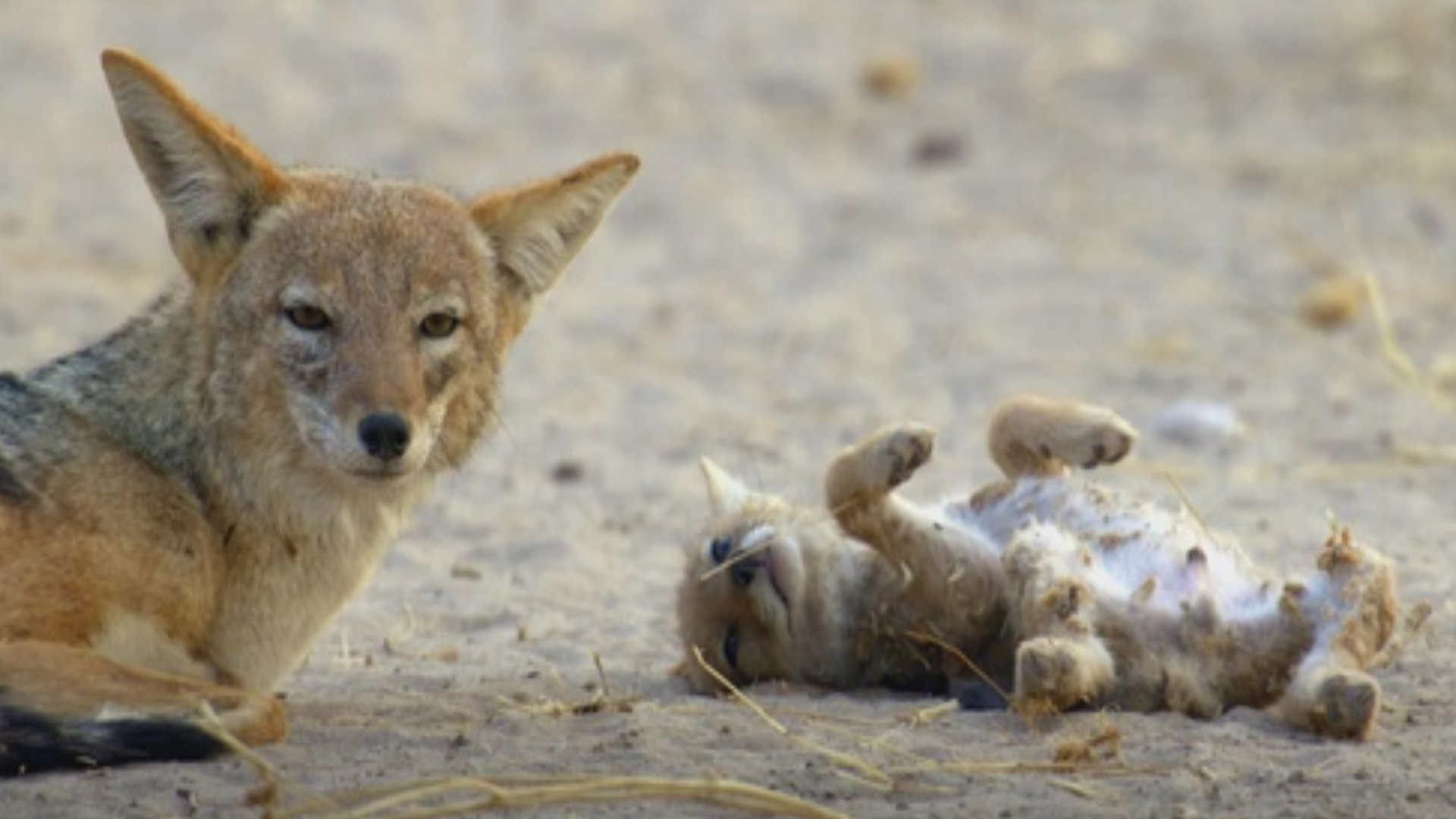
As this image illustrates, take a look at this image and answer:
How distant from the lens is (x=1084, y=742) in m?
5.53

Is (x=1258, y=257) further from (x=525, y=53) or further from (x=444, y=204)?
(x=444, y=204)

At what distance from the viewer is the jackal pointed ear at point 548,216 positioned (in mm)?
6270

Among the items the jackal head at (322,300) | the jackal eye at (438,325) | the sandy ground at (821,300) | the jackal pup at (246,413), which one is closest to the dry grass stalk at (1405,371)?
the sandy ground at (821,300)

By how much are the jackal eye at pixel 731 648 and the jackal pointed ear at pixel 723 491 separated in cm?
37

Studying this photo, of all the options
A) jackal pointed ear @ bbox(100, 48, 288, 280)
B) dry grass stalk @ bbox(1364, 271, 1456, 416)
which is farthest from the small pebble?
jackal pointed ear @ bbox(100, 48, 288, 280)

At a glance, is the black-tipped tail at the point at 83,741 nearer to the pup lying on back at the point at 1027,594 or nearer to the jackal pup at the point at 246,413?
the jackal pup at the point at 246,413

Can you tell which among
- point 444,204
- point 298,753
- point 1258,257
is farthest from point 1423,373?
point 298,753

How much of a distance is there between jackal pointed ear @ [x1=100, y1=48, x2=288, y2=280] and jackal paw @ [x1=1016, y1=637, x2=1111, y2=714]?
1.85m

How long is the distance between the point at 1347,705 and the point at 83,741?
8.15ft

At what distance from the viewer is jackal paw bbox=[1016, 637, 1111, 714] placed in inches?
228

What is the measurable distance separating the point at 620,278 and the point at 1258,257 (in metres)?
2.72

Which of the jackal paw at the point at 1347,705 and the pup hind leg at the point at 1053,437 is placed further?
the pup hind leg at the point at 1053,437

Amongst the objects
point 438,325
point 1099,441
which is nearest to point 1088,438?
point 1099,441

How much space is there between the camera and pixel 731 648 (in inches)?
254
